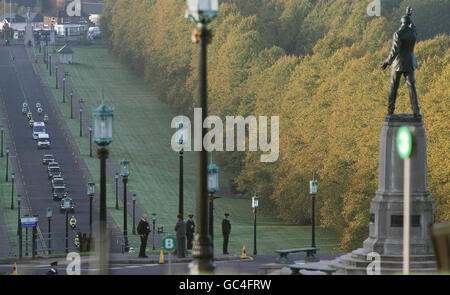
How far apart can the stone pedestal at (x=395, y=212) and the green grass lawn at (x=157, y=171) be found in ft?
136

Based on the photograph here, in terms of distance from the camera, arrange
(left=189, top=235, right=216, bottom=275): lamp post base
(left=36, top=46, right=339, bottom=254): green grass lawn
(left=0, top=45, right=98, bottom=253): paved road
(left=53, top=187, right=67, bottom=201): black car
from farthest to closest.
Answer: (left=53, top=187, right=67, bottom=201): black car
(left=0, top=45, right=98, bottom=253): paved road
(left=36, top=46, right=339, bottom=254): green grass lawn
(left=189, top=235, right=216, bottom=275): lamp post base

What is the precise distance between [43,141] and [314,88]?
1985 inches

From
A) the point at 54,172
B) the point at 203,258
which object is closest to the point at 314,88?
the point at 54,172

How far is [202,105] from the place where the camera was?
31016 mm

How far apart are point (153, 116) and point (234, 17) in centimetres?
2511

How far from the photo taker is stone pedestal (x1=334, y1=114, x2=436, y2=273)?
46.0 m

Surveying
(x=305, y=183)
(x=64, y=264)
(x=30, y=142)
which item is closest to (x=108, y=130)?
(x=64, y=264)

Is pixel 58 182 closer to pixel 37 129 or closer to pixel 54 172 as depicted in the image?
pixel 54 172

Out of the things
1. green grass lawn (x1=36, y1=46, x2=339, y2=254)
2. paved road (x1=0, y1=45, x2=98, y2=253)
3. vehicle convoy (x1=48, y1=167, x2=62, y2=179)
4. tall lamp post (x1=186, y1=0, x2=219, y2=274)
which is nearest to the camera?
tall lamp post (x1=186, y1=0, x2=219, y2=274)

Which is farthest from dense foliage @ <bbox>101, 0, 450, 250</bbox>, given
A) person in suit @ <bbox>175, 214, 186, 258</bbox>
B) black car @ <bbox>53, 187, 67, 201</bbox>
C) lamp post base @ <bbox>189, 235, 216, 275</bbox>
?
lamp post base @ <bbox>189, 235, 216, 275</bbox>

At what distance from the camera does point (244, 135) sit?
12662 centimetres

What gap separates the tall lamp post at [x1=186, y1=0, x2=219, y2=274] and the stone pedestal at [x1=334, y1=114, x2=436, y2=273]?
15.8 m

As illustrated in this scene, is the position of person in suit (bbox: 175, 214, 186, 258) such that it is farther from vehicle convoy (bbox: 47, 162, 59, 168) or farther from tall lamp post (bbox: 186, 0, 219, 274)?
vehicle convoy (bbox: 47, 162, 59, 168)
